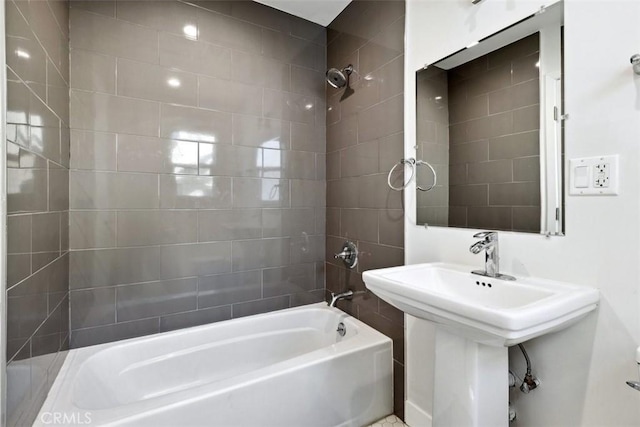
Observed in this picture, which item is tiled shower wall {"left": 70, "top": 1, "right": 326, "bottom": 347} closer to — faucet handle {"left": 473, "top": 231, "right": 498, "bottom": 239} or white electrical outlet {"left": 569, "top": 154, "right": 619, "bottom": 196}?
faucet handle {"left": 473, "top": 231, "right": 498, "bottom": 239}

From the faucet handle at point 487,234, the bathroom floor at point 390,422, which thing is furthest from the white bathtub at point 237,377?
the faucet handle at point 487,234

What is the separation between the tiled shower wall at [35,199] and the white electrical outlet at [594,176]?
1.87 meters

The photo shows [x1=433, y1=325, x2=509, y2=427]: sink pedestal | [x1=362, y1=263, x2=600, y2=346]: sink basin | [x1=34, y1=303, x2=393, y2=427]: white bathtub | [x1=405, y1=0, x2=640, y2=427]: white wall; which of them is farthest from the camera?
[x1=34, y1=303, x2=393, y2=427]: white bathtub

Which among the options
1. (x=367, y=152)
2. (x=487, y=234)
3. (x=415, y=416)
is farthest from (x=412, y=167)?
(x=415, y=416)

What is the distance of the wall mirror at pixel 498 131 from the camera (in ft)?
3.72

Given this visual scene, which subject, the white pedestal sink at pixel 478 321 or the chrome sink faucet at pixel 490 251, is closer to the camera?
the white pedestal sink at pixel 478 321

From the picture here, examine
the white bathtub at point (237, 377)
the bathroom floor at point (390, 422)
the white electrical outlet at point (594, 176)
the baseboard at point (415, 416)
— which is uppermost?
the white electrical outlet at point (594, 176)

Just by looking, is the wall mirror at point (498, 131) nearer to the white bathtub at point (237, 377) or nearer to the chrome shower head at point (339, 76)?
the chrome shower head at point (339, 76)

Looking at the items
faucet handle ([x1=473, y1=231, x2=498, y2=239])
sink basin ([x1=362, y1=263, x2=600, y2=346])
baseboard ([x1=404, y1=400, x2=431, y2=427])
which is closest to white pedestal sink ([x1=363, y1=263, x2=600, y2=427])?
sink basin ([x1=362, y1=263, x2=600, y2=346])

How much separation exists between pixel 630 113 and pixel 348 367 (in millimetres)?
1557

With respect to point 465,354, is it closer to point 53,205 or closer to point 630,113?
point 630,113

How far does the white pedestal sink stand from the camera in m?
0.85

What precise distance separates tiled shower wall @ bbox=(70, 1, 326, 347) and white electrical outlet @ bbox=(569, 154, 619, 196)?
5.42ft

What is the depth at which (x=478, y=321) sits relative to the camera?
0.86 metres
